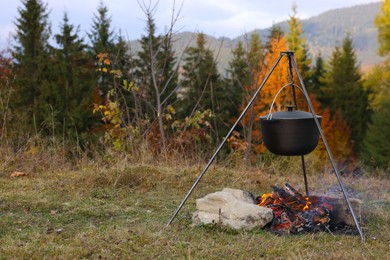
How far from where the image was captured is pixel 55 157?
6.59 m

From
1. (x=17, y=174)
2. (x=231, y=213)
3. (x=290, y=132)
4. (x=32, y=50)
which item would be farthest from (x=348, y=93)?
(x=231, y=213)

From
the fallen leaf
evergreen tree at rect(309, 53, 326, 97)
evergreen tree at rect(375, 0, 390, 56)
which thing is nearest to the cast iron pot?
the fallen leaf

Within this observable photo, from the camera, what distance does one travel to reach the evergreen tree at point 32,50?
23.7 metres

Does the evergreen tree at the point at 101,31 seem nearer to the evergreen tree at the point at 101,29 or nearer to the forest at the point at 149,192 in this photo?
the evergreen tree at the point at 101,29

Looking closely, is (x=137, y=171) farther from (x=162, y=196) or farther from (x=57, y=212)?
(x=57, y=212)

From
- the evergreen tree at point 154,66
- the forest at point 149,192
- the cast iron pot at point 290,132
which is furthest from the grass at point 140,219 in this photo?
the evergreen tree at point 154,66

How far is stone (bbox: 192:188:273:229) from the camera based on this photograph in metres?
3.87

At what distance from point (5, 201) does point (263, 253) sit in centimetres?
289

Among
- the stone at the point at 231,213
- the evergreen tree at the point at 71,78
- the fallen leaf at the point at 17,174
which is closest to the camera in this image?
the stone at the point at 231,213

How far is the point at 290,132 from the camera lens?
12.8ft

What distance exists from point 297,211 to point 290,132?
A: 761 millimetres

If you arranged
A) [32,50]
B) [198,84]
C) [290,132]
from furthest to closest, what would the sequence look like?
[198,84]
[32,50]
[290,132]

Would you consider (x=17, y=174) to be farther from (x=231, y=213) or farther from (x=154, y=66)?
(x=231, y=213)

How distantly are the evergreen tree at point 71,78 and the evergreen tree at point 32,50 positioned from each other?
0.63m
